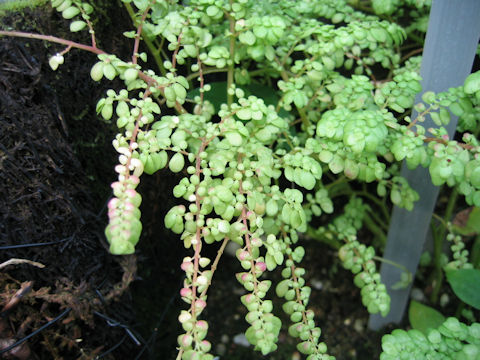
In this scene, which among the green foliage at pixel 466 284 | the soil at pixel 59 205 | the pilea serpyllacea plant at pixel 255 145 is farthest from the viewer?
the green foliage at pixel 466 284

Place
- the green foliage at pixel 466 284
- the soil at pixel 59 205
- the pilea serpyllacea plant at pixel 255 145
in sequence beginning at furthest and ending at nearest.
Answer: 1. the green foliage at pixel 466 284
2. the soil at pixel 59 205
3. the pilea serpyllacea plant at pixel 255 145

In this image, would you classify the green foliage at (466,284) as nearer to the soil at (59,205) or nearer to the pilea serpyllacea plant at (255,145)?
the pilea serpyllacea plant at (255,145)

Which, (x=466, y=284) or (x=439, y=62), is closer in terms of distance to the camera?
(x=439, y=62)

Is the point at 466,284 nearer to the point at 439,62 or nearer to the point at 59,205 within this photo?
the point at 439,62

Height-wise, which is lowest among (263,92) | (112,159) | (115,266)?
(115,266)

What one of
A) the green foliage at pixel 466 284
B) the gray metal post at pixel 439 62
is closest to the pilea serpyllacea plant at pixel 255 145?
the gray metal post at pixel 439 62

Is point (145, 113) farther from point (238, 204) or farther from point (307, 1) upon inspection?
point (307, 1)

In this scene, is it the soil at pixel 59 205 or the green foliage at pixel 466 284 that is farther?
the green foliage at pixel 466 284

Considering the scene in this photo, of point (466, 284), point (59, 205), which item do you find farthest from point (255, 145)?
point (466, 284)

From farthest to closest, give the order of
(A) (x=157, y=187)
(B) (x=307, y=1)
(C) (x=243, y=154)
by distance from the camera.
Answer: (A) (x=157, y=187) → (B) (x=307, y=1) → (C) (x=243, y=154)

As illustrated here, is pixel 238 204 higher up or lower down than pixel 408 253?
higher up

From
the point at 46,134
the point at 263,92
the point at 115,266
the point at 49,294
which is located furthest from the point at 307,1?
the point at 49,294
